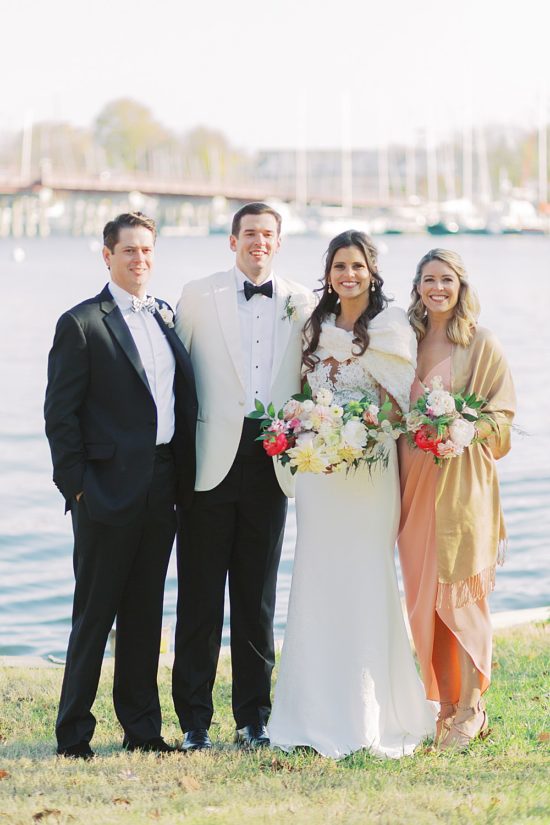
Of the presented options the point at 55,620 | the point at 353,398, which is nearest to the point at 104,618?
the point at 353,398

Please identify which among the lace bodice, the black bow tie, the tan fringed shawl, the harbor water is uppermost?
the black bow tie

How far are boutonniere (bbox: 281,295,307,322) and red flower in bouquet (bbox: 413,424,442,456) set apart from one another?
2.69ft

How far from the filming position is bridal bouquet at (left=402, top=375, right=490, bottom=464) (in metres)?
5.01

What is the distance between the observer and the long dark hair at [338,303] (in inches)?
207

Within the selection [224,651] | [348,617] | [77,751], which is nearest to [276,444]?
[348,617]

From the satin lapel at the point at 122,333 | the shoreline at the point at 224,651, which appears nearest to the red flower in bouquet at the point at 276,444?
the satin lapel at the point at 122,333

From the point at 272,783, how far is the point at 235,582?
109cm

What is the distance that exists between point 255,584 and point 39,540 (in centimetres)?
902

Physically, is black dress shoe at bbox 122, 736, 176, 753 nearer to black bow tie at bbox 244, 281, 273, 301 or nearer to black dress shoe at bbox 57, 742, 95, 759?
black dress shoe at bbox 57, 742, 95, 759

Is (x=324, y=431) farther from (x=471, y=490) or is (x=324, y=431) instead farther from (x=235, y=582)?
(x=235, y=582)

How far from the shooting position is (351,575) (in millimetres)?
5359

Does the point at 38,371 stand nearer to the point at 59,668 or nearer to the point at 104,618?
the point at 59,668

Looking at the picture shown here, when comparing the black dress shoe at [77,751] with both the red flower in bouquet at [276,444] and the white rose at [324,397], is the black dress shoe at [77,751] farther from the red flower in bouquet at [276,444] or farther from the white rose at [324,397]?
the white rose at [324,397]

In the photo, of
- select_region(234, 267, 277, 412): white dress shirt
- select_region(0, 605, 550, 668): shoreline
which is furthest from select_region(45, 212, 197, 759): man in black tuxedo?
select_region(0, 605, 550, 668): shoreline
